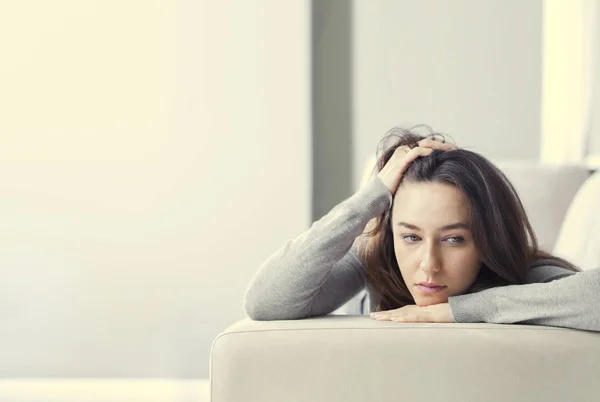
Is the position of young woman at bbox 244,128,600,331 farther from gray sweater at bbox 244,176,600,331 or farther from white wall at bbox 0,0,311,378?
white wall at bbox 0,0,311,378

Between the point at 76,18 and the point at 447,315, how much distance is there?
250cm

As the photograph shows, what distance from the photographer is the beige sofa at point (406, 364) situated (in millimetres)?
1285

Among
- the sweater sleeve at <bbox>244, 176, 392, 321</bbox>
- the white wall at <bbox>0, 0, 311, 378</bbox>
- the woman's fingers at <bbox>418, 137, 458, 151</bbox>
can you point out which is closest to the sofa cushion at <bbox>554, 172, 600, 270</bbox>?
the woman's fingers at <bbox>418, 137, 458, 151</bbox>

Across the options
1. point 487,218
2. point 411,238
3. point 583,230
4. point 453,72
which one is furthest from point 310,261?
point 453,72

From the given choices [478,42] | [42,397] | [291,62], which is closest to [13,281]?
[42,397]

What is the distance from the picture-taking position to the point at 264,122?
339 centimetres

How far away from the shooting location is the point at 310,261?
1.53 metres

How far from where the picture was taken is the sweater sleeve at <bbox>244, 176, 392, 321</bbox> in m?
1.52

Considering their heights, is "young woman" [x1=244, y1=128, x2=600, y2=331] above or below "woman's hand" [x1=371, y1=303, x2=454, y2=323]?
Result: above

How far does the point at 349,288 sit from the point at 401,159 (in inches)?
11.3

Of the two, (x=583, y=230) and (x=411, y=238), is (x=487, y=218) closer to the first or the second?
(x=411, y=238)

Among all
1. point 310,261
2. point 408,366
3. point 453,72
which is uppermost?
point 453,72

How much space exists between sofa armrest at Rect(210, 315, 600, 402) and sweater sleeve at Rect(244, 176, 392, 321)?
0.22 meters

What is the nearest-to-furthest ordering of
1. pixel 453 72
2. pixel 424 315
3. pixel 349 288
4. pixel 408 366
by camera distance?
pixel 408 366
pixel 424 315
pixel 349 288
pixel 453 72
